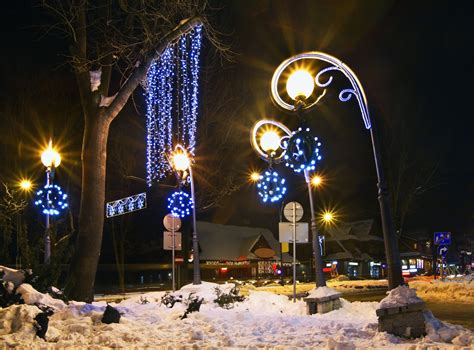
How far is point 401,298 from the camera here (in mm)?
8523

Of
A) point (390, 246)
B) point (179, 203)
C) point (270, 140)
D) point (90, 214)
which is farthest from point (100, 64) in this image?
point (179, 203)

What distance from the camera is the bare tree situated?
12.9 m

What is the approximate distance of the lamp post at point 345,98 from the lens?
31.8 feet

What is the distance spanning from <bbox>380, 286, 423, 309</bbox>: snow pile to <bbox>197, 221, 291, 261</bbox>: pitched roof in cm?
4486

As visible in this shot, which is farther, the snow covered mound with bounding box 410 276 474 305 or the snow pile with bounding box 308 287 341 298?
the snow covered mound with bounding box 410 276 474 305

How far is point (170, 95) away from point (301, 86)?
1044cm

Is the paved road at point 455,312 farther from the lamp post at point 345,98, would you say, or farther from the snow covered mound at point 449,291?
the lamp post at point 345,98

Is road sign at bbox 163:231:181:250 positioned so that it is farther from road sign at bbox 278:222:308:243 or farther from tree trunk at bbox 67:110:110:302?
tree trunk at bbox 67:110:110:302

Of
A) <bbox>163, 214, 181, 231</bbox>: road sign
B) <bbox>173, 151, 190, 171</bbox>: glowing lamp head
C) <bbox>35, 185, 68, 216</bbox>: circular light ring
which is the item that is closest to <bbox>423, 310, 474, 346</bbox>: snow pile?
<bbox>163, 214, 181, 231</bbox>: road sign

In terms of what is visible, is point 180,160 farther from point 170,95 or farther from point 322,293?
point 322,293

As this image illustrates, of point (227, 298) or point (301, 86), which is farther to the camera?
point (227, 298)

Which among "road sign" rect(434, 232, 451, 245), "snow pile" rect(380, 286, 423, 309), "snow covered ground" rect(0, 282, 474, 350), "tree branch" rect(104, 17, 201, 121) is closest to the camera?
"snow covered ground" rect(0, 282, 474, 350)

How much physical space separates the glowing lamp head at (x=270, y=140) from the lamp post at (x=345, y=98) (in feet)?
14.5

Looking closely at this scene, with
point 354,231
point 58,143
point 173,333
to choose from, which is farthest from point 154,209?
point 173,333
